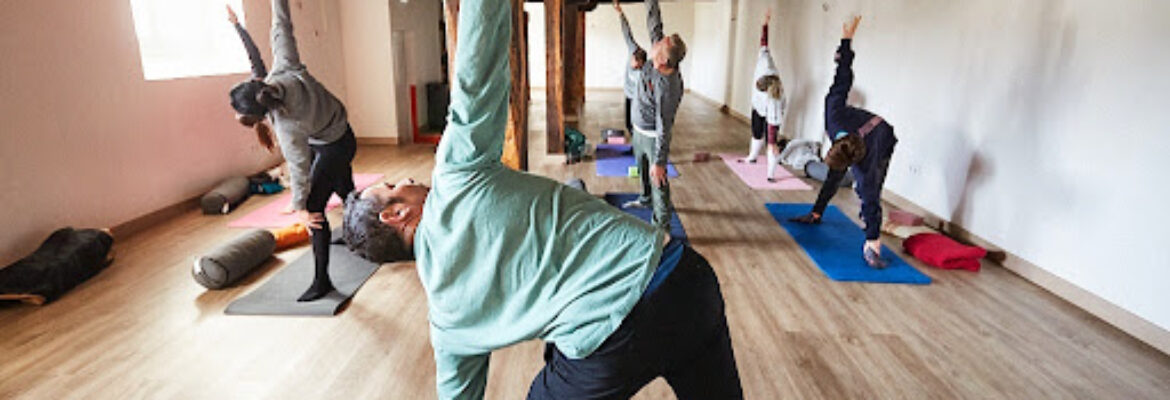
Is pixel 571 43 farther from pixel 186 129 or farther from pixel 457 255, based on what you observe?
pixel 457 255

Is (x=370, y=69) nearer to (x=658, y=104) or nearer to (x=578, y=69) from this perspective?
(x=578, y=69)

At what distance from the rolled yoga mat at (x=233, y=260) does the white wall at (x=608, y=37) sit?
11.1 m

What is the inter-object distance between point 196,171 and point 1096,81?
5891mm

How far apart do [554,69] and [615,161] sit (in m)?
1.16

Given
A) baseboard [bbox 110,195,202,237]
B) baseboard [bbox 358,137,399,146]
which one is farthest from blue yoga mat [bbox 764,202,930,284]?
baseboard [bbox 358,137,399,146]

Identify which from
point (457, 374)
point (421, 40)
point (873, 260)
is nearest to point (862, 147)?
point (873, 260)

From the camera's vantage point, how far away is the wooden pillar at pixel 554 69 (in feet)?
18.2

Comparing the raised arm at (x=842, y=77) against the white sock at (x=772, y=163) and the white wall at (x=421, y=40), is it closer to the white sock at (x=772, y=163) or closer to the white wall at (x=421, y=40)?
the white sock at (x=772, y=163)

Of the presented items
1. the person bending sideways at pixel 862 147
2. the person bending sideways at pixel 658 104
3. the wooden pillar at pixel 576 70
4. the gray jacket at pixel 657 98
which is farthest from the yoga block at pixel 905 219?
the wooden pillar at pixel 576 70

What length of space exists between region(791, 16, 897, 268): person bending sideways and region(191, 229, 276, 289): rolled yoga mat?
3328 millimetres

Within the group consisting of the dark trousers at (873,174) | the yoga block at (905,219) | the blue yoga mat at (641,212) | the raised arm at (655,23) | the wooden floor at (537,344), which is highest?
the raised arm at (655,23)

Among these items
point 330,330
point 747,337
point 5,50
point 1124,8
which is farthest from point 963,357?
point 5,50

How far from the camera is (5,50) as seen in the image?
321cm

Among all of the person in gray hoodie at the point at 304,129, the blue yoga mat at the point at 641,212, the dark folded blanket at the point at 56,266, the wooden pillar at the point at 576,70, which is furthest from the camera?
the wooden pillar at the point at 576,70
